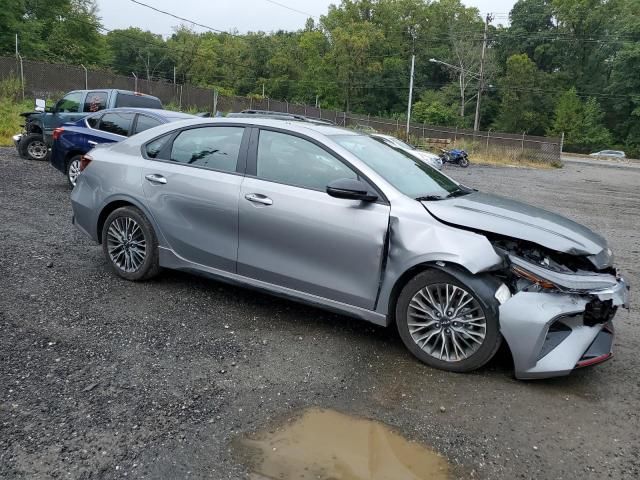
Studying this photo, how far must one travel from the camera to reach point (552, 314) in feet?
11.5

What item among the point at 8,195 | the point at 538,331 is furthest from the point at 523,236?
the point at 8,195

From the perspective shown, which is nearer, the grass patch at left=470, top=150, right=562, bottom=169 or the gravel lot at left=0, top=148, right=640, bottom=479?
the gravel lot at left=0, top=148, right=640, bottom=479

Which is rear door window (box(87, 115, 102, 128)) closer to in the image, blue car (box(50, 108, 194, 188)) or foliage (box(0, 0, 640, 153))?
blue car (box(50, 108, 194, 188))

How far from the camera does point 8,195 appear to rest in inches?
357

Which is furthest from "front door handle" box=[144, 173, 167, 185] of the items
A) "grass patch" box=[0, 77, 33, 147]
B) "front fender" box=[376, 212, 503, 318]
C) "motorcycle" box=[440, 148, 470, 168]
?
"motorcycle" box=[440, 148, 470, 168]

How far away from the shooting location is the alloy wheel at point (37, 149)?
13.6 meters

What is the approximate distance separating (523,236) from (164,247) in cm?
300

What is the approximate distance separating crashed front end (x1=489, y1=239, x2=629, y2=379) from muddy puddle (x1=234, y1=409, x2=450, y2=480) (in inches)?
41.2

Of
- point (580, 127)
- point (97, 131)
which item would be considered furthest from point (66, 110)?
point (580, 127)

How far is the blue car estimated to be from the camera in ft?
30.4

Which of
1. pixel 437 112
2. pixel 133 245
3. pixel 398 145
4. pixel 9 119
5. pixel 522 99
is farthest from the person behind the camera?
pixel 522 99

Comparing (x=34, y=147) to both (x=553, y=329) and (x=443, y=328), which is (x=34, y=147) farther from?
(x=553, y=329)

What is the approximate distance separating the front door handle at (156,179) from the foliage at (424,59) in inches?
2306

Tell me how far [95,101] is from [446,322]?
11.2m
